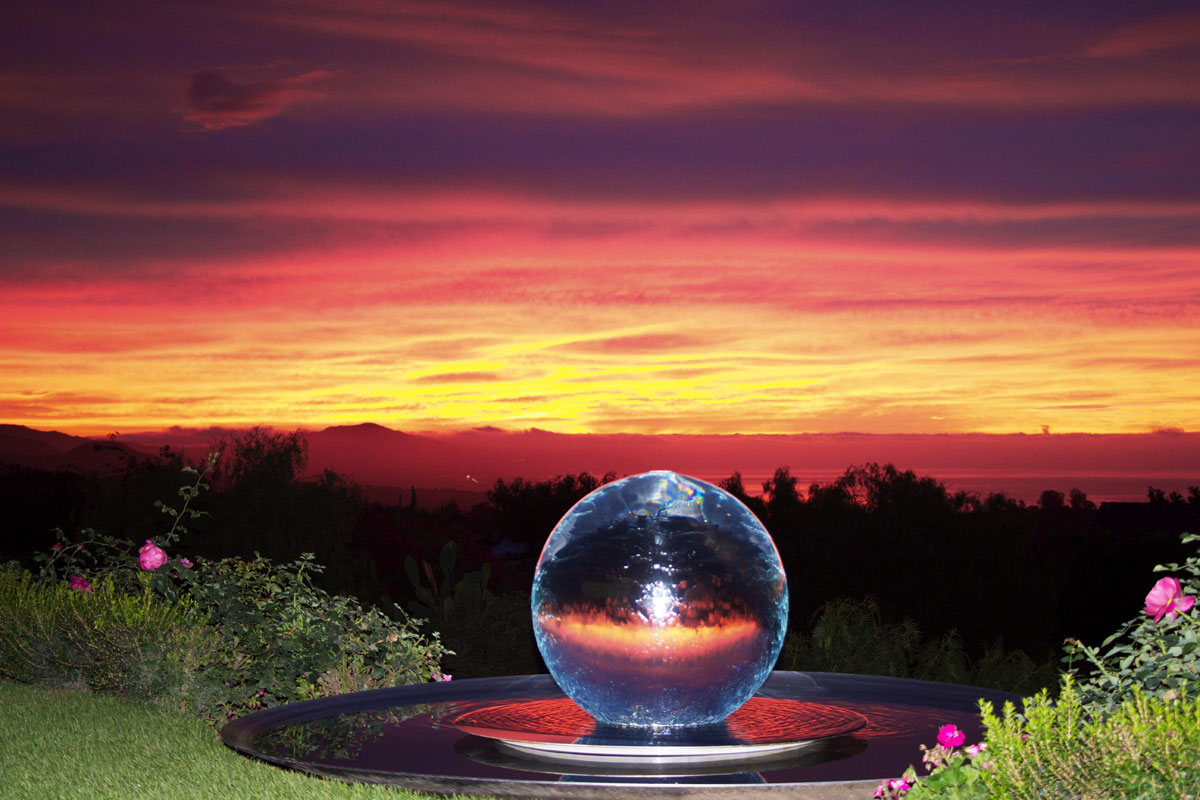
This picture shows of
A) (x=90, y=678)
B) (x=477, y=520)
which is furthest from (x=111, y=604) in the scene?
(x=477, y=520)

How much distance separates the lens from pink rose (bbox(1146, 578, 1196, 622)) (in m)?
4.73

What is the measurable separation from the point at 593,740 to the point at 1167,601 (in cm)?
294

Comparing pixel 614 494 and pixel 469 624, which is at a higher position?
pixel 614 494

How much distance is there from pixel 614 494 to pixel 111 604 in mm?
5386

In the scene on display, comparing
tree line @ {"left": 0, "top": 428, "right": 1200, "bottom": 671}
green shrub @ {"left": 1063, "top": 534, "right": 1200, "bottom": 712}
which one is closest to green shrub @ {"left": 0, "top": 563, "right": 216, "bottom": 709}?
green shrub @ {"left": 1063, "top": 534, "right": 1200, "bottom": 712}

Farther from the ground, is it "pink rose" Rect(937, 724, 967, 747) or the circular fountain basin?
"pink rose" Rect(937, 724, 967, 747)

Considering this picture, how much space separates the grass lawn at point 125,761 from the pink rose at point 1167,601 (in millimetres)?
3535

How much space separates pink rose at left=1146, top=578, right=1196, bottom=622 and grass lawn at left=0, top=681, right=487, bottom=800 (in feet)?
11.6

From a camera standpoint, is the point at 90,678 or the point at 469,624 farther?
the point at 469,624

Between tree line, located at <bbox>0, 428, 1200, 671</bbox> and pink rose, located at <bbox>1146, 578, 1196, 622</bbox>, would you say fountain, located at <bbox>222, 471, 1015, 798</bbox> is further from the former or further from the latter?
tree line, located at <bbox>0, 428, 1200, 671</bbox>

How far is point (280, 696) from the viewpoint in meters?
9.09

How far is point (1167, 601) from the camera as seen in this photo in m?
4.76

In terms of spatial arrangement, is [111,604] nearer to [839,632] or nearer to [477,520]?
[839,632]

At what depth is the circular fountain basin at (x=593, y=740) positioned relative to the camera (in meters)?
5.17
